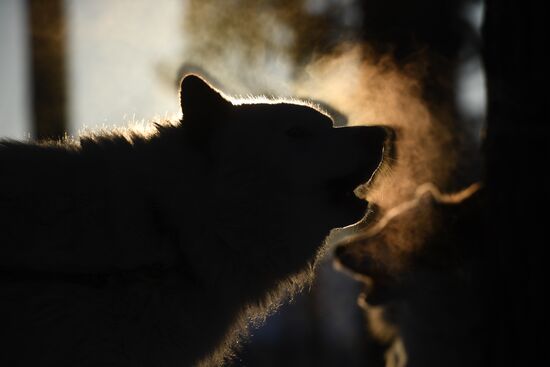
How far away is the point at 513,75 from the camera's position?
435cm

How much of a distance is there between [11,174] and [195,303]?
901 millimetres

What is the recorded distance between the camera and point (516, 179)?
440cm

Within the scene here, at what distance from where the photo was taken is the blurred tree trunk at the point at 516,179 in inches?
168

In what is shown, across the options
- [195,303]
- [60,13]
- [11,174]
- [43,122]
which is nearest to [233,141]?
[195,303]

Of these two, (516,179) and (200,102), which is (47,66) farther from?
(516,179)

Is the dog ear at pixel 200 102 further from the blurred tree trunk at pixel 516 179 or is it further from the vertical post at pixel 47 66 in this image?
the vertical post at pixel 47 66

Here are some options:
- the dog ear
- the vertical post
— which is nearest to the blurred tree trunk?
the dog ear

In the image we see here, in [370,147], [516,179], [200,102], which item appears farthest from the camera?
[516,179]

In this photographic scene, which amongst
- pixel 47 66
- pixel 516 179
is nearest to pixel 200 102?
pixel 516 179

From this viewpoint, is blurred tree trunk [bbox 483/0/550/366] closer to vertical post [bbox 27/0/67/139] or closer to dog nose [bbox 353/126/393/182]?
dog nose [bbox 353/126/393/182]

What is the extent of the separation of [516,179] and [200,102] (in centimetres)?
236

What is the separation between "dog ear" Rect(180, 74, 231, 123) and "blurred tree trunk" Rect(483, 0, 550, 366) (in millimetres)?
2127

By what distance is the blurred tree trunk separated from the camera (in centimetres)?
427

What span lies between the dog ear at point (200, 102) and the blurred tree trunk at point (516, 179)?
213cm
